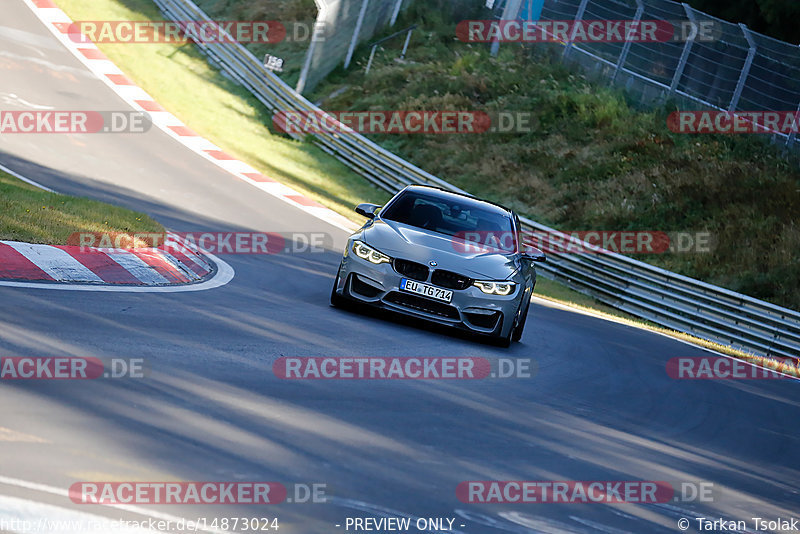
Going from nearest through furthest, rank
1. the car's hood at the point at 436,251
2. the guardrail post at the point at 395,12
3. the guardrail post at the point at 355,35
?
the car's hood at the point at 436,251 < the guardrail post at the point at 355,35 < the guardrail post at the point at 395,12

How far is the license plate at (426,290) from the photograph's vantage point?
10.5 meters

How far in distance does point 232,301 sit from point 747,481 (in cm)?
494

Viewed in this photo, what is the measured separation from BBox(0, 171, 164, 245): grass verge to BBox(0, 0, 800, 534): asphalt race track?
4.28 ft

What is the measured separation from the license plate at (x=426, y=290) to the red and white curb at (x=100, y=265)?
2180mm

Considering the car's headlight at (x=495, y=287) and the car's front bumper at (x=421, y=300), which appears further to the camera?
the car's headlight at (x=495, y=287)

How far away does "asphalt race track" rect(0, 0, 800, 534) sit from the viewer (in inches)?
195

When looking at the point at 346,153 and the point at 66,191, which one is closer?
the point at 66,191

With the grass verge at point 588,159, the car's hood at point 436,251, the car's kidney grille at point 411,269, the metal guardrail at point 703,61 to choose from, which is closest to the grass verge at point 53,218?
the car's hood at point 436,251

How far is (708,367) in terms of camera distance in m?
14.5

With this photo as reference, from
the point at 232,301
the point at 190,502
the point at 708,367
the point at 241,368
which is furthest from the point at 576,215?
the point at 190,502

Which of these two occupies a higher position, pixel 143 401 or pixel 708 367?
pixel 143 401

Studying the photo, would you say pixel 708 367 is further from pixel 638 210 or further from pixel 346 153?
pixel 346 153

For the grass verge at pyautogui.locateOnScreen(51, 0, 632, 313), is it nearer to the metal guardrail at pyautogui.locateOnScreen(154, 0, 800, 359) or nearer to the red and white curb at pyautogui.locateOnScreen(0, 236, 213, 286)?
the metal guardrail at pyautogui.locateOnScreen(154, 0, 800, 359)

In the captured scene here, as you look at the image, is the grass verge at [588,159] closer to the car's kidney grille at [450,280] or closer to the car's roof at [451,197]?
the car's roof at [451,197]
